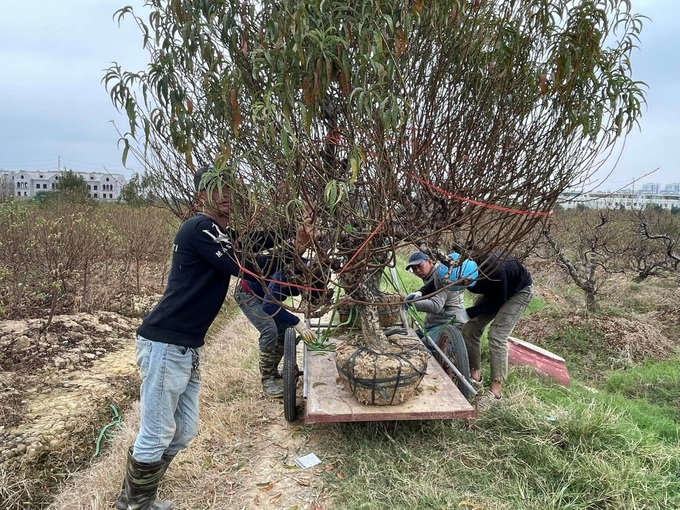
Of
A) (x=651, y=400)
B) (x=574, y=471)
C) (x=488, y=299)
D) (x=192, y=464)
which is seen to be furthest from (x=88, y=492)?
(x=651, y=400)

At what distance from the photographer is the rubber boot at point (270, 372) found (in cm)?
407

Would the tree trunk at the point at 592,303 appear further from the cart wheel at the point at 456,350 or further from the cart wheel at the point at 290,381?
the cart wheel at the point at 290,381

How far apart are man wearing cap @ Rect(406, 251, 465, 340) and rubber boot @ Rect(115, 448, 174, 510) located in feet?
7.31

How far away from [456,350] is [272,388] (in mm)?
1640

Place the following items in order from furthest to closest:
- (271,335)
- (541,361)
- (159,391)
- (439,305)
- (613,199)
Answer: (613,199)
(541,361)
(439,305)
(271,335)
(159,391)

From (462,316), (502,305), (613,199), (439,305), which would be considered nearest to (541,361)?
(462,316)

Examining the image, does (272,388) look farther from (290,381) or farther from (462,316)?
(462,316)

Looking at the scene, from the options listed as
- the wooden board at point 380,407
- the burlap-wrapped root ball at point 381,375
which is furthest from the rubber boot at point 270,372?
the burlap-wrapped root ball at point 381,375

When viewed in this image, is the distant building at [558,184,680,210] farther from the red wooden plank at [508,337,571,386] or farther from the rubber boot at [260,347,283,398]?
the rubber boot at [260,347,283,398]

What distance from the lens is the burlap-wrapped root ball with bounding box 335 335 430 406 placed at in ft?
9.43

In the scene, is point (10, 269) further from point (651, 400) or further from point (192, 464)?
point (651, 400)

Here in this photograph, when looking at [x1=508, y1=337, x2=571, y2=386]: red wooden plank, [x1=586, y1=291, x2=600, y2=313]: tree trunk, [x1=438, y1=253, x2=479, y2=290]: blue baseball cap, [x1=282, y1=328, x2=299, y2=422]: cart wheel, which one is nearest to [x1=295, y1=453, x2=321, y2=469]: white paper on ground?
[x1=282, y1=328, x2=299, y2=422]: cart wheel

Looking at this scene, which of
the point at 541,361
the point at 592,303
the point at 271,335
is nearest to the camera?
the point at 271,335

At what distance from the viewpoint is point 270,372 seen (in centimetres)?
416
